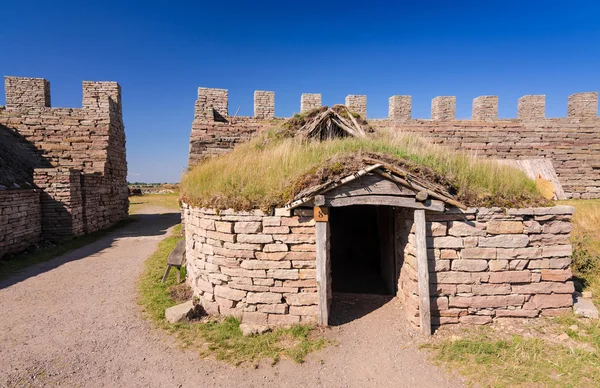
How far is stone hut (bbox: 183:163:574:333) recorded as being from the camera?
5219 mm

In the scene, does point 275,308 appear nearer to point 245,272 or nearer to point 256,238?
point 245,272

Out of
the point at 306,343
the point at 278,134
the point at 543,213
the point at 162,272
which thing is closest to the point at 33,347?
the point at 162,272

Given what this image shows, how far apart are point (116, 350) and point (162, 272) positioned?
12.5ft

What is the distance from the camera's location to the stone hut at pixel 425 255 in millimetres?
5219

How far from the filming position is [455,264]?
17.3ft

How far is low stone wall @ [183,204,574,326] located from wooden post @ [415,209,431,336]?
194 millimetres

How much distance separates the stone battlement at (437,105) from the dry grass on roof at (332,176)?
5646 mm

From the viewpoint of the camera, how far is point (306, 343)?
4945 mm

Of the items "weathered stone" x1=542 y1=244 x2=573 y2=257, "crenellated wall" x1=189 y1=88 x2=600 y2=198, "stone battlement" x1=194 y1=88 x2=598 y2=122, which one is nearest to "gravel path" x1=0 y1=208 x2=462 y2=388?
"weathered stone" x1=542 y1=244 x2=573 y2=257

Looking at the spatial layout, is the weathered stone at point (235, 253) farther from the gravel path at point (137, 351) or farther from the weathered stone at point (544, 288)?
the weathered stone at point (544, 288)

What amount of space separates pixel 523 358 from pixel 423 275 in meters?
1.71

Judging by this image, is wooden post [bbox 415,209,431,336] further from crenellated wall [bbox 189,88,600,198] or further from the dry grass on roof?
crenellated wall [bbox 189,88,600,198]

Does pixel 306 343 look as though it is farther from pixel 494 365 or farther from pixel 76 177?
pixel 76 177

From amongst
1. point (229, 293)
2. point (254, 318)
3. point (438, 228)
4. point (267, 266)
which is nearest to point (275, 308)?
point (254, 318)
